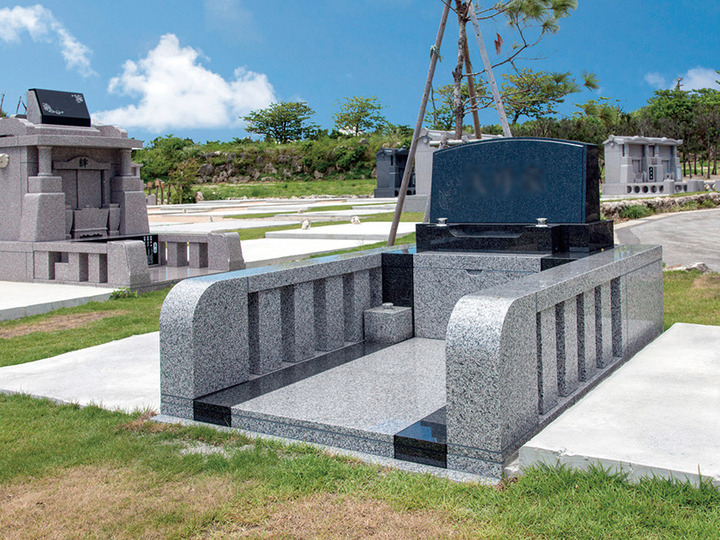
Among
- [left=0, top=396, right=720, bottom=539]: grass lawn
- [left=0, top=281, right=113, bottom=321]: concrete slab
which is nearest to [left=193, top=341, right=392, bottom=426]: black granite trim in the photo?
[left=0, top=396, right=720, bottom=539]: grass lawn

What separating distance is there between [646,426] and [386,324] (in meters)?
2.82

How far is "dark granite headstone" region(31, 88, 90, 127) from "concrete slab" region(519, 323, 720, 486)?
1006cm

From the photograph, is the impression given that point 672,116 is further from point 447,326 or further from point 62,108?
point 447,326

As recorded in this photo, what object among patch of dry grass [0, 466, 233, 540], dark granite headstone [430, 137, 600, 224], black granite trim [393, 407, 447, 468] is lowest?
patch of dry grass [0, 466, 233, 540]

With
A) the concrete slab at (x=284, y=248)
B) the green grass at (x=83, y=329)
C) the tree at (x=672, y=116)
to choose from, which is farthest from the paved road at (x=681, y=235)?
the tree at (x=672, y=116)

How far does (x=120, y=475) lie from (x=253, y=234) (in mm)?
15902

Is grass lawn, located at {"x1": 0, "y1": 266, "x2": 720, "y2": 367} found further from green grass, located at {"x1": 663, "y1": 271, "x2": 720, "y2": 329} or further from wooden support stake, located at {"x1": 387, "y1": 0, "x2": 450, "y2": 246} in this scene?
wooden support stake, located at {"x1": 387, "y1": 0, "x2": 450, "y2": 246}

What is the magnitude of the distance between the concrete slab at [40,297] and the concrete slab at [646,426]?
6989 millimetres

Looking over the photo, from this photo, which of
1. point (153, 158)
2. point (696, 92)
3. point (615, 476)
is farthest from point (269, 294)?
point (696, 92)

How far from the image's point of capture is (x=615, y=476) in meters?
3.33

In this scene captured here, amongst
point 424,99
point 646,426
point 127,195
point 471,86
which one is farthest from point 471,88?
point 646,426

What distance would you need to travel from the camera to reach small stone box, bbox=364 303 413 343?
635cm

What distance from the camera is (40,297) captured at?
380 inches

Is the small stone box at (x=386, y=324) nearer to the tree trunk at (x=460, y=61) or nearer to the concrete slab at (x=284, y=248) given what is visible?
the tree trunk at (x=460, y=61)
